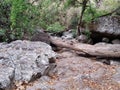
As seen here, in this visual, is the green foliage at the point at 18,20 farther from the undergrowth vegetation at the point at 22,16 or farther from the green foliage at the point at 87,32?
the green foliage at the point at 87,32

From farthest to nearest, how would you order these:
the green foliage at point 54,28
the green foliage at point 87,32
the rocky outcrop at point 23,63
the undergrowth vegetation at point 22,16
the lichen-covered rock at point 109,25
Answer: the green foliage at point 54,28 → the green foliage at point 87,32 → the lichen-covered rock at point 109,25 → the undergrowth vegetation at point 22,16 → the rocky outcrop at point 23,63

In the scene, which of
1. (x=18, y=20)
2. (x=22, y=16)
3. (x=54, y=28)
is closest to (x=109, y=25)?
(x=54, y=28)

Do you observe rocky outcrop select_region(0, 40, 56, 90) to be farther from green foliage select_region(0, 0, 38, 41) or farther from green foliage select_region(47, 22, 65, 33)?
green foliage select_region(47, 22, 65, 33)

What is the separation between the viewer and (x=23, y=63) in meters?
6.82

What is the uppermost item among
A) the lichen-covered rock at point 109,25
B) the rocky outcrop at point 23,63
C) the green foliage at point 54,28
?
the rocky outcrop at point 23,63

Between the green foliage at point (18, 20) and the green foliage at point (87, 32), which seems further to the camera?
the green foliage at point (87, 32)

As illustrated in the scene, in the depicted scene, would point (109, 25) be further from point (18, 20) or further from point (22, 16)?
point (18, 20)

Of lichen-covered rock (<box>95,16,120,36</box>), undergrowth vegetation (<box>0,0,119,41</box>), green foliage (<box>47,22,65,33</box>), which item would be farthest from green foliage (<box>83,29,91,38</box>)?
green foliage (<box>47,22,65,33</box>)

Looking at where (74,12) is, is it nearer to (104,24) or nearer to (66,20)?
(66,20)

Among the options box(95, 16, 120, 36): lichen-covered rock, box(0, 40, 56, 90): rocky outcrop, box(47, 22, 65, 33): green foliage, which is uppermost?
box(0, 40, 56, 90): rocky outcrop

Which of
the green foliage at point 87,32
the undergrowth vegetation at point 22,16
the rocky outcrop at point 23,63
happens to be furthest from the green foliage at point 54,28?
the rocky outcrop at point 23,63

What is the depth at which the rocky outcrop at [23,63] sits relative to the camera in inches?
225

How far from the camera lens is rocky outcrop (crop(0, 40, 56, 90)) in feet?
18.8

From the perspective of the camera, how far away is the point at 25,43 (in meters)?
8.52
